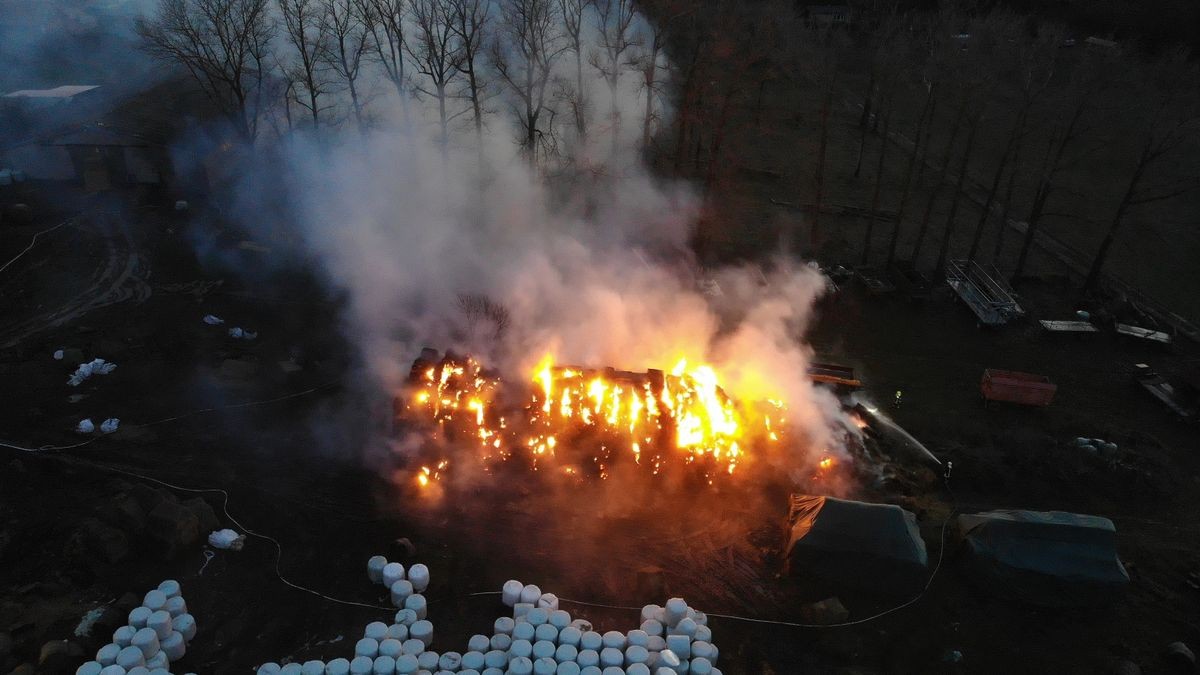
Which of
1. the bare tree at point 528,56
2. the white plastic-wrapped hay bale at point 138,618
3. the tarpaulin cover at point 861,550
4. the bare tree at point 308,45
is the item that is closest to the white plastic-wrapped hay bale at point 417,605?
the white plastic-wrapped hay bale at point 138,618

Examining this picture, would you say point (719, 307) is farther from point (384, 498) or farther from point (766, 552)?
point (384, 498)

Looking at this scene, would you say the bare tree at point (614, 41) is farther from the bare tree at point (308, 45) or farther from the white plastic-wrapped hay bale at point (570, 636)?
the white plastic-wrapped hay bale at point (570, 636)

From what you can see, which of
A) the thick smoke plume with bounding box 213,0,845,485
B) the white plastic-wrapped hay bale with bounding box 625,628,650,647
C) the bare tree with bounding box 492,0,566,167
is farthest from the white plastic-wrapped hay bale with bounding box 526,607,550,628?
the bare tree with bounding box 492,0,566,167

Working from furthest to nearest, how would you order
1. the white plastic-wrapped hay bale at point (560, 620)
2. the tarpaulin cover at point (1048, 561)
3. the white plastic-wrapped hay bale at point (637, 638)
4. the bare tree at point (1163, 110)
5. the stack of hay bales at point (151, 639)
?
1. the bare tree at point (1163, 110)
2. the tarpaulin cover at point (1048, 561)
3. the white plastic-wrapped hay bale at point (560, 620)
4. the white plastic-wrapped hay bale at point (637, 638)
5. the stack of hay bales at point (151, 639)

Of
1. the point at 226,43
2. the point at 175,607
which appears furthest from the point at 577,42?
the point at 175,607

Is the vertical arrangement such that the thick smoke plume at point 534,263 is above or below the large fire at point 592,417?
above

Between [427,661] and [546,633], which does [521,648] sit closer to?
[546,633]

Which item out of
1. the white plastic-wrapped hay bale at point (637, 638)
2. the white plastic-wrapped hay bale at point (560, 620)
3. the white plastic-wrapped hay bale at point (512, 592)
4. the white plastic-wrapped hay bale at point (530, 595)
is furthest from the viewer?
the white plastic-wrapped hay bale at point (512, 592)

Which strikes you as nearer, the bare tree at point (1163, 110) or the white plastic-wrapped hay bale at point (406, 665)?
the white plastic-wrapped hay bale at point (406, 665)
